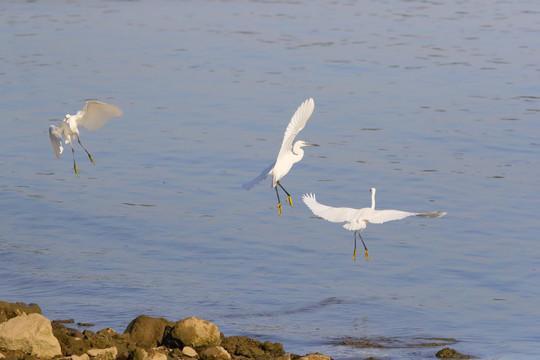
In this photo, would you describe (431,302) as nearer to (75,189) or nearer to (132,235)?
(132,235)

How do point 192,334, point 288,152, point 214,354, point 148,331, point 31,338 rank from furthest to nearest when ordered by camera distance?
point 288,152 → point 148,331 → point 192,334 → point 214,354 → point 31,338

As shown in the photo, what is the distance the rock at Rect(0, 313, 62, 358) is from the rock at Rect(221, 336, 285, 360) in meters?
1.63

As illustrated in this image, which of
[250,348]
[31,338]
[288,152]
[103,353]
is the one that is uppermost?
[288,152]

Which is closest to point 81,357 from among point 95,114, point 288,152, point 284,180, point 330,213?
point 330,213

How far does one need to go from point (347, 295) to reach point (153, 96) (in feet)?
37.9

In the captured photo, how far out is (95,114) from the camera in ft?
42.6

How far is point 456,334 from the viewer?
10602mm

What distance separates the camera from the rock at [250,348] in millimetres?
8797

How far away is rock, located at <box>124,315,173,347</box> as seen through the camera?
8844 millimetres

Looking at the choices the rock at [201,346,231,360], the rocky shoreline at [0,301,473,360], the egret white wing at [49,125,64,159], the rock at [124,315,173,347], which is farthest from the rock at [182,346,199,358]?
the egret white wing at [49,125,64,159]

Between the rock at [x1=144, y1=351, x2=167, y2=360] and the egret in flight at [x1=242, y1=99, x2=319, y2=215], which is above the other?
the egret in flight at [x1=242, y1=99, x2=319, y2=215]

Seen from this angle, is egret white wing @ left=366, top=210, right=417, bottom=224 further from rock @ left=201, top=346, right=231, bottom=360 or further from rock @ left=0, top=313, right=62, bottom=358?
rock @ left=0, top=313, right=62, bottom=358

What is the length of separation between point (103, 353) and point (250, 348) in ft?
4.95

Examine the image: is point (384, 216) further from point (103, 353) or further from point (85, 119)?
point (85, 119)
